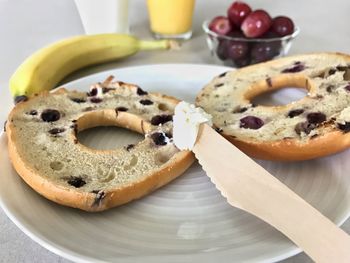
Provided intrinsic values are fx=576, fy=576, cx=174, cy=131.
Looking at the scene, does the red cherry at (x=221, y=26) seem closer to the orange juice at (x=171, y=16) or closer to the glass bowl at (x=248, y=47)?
the glass bowl at (x=248, y=47)

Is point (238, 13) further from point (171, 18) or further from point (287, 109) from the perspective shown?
point (287, 109)

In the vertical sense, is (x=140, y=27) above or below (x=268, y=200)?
below

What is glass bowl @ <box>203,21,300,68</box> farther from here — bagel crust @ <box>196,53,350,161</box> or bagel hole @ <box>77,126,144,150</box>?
bagel hole @ <box>77,126,144,150</box>

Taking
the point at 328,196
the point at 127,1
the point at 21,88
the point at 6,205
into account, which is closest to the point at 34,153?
the point at 6,205

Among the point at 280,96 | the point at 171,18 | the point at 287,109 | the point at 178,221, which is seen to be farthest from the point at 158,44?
the point at 178,221

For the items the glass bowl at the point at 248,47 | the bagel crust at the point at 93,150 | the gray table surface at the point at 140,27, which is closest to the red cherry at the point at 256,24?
the glass bowl at the point at 248,47

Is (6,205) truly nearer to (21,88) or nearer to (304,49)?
(21,88)

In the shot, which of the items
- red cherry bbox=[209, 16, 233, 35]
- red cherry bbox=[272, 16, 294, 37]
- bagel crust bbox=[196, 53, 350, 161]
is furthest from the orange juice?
bagel crust bbox=[196, 53, 350, 161]
